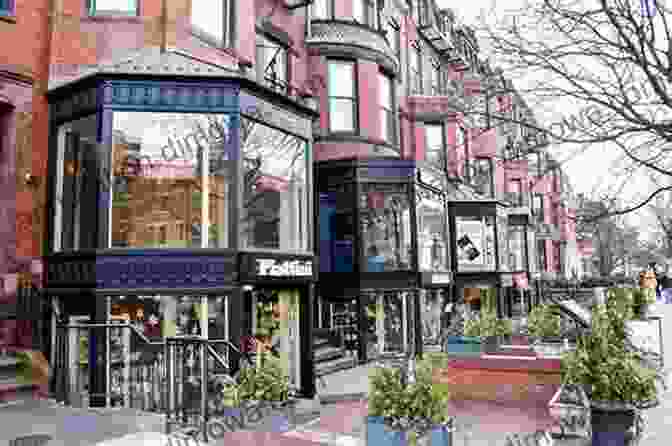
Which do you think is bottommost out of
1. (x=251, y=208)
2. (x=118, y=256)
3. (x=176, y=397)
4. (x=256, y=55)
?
(x=176, y=397)

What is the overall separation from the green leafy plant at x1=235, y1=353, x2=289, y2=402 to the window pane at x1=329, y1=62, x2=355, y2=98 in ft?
40.5

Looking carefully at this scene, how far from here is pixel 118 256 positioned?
8672 mm

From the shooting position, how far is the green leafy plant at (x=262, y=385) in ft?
19.3

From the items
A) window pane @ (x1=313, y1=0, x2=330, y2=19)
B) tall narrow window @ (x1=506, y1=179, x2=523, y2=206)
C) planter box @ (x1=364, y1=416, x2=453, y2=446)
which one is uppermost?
window pane @ (x1=313, y1=0, x2=330, y2=19)

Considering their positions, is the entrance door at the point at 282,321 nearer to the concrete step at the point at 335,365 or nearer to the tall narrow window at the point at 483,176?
the concrete step at the point at 335,365

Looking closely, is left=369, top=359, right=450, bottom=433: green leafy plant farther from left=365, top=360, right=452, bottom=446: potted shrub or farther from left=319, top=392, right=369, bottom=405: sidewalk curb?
left=319, top=392, right=369, bottom=405: sidewalk curb

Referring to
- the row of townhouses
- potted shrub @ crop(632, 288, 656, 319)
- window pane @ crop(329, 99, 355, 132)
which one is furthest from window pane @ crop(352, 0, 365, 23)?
potted shrub @ crop(632, 288, 656, 319)

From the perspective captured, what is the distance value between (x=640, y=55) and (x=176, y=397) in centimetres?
657

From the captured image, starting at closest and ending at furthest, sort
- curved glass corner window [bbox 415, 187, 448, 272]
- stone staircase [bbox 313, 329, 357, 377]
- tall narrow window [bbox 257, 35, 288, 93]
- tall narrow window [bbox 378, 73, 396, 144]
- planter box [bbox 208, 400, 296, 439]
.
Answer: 1. planter box [bbox 208, 400, 296, 439]
2. stone staircase [bbox 313, 329, 357, 377]
3. tall narrow window [bbox 257, 35, 288, 93]
4. curved glass corner window [bbox 415, 187, 448, 272]
5. tall narrow window [bbox 378, 73, 396, 144]

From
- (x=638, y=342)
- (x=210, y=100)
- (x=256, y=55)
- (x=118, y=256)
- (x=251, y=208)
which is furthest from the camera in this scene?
(x=256, y=55)

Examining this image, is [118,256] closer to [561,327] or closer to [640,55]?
[640,55]

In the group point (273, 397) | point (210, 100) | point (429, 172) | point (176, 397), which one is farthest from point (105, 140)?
point (429, 172)

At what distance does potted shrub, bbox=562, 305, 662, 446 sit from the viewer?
633 centimetres

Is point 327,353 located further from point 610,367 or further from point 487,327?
point 610,367
